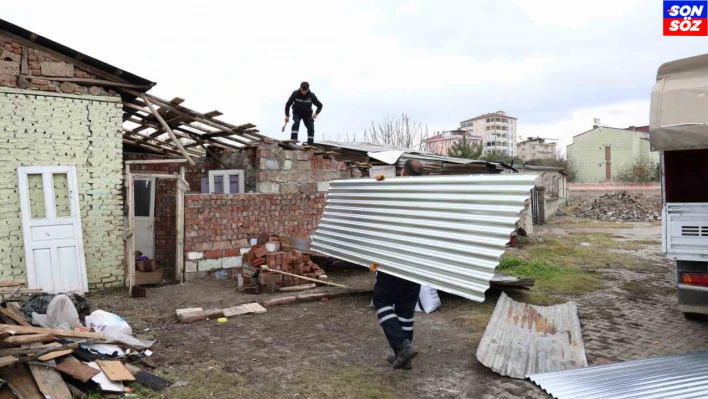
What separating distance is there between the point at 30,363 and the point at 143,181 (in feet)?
20.3

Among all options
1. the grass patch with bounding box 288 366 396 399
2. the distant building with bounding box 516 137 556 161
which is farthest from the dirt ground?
the distant building with bounding box 516 137 556 161

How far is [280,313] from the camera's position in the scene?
659cm

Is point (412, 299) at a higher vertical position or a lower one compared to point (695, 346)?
higher

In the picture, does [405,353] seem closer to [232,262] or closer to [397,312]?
[397,312]

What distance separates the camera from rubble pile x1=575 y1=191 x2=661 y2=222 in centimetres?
2380

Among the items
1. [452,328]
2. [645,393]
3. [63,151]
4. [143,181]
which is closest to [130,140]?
[143,181]

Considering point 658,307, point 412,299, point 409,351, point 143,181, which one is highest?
point 143,181

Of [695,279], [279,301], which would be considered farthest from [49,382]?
[695,279]

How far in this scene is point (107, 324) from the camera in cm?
522

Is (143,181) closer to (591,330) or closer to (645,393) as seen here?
(591,330)

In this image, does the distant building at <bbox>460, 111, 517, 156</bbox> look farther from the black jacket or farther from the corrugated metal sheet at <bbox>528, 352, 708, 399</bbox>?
the corrugated metal sheet at <bbox>528, 352, 708, 399</bbox>

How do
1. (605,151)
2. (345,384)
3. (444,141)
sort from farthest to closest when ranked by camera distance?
(444,141)
(605,151)
(345,384)

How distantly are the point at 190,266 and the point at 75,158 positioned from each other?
8.92ft

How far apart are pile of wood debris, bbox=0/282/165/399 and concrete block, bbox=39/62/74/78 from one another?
5095 millimetres
